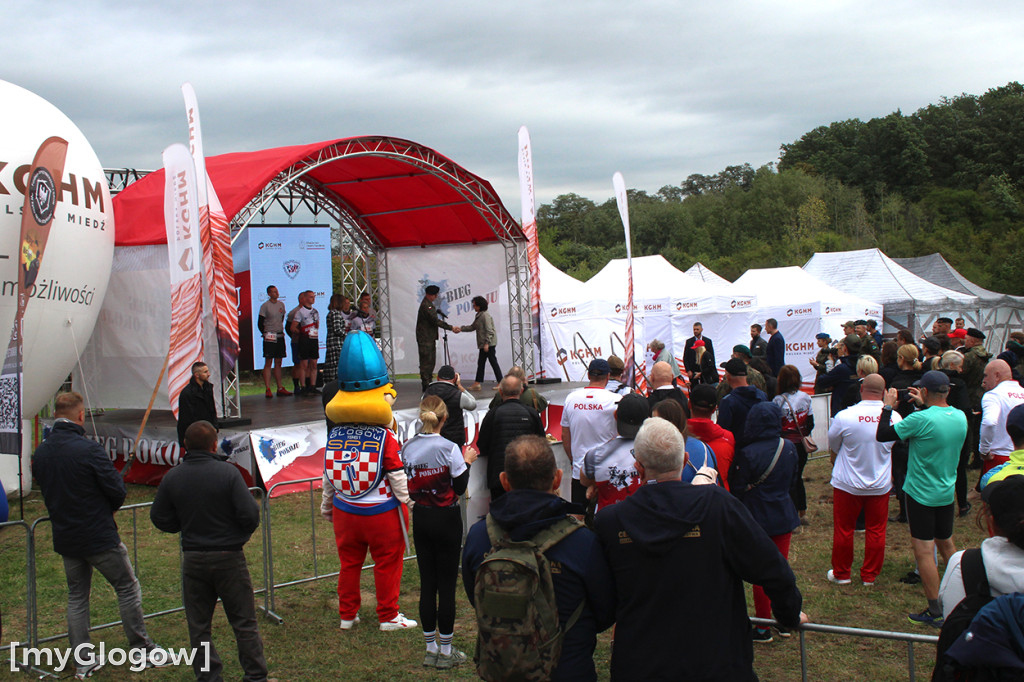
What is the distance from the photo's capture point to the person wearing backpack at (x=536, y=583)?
8.30 feet

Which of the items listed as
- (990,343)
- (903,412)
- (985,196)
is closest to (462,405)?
(903,412)

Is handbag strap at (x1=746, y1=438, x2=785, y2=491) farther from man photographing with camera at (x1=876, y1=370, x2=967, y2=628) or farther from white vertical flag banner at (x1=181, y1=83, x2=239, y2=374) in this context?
white vertical flag banner at (x1=181, y1=83, x2=239, y2=374)

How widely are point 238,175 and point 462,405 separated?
6.57m

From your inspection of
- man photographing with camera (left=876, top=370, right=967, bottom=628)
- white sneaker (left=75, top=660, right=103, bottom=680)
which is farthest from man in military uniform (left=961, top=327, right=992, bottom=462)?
white sneaker (left=75, top=660, right=103, bottom=680)

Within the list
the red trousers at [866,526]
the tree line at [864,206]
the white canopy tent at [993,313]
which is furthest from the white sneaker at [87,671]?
the tree line at [864,206]

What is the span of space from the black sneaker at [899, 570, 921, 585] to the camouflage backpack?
4851 millimetres

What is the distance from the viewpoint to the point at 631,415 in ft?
16.1

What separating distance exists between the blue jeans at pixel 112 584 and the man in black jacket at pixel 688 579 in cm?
345

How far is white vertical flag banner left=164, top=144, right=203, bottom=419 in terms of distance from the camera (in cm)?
1002

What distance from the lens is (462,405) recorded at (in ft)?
23.3

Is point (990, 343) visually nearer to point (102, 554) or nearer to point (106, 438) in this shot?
point (106, 438)

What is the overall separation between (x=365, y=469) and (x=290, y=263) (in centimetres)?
1816

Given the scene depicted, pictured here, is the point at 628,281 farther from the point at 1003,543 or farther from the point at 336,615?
the point at 1003,543

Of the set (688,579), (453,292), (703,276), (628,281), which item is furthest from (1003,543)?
(703,276)
